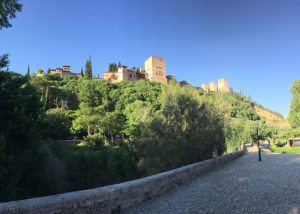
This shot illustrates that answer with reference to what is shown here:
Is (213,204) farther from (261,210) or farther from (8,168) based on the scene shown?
(8,168)

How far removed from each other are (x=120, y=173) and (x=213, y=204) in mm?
12248

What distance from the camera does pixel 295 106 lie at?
52.6 metres

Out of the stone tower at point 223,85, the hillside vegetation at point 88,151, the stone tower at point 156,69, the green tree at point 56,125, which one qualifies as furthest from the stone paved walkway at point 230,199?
the stone tower at point 223,85

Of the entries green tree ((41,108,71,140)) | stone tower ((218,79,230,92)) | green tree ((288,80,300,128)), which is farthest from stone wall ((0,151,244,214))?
stone tower ((218,79,230,92))

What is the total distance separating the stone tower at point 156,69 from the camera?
401 feet

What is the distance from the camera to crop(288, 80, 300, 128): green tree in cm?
5176

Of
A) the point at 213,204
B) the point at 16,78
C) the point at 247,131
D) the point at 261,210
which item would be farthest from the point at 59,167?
the point at 247,131

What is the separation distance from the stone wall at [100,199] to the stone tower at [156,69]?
11322 cm

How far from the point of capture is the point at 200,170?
13.3 metres

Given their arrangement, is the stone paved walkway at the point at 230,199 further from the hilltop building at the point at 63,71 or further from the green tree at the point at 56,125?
the hilltop building at the point at 63,71

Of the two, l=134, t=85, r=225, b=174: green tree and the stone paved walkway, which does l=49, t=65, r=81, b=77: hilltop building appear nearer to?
l=134, t=85, r=225, b=174: green tree

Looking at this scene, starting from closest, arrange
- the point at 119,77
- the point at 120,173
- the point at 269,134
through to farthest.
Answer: the point at 120,173 → the point at 269,134 → the point at 119,77

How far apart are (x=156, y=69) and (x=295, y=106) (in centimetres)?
7672

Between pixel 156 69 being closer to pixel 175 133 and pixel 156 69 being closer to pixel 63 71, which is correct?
pixel 63 71
